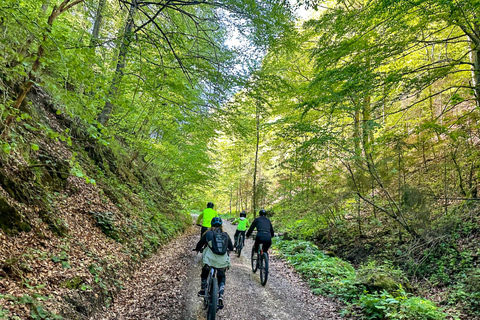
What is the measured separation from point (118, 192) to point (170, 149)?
2617 millimetres

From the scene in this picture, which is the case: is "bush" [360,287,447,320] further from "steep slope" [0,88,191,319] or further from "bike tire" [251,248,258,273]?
"steep slope" [0,88,191,319]

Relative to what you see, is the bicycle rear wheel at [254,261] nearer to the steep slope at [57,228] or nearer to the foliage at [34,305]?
the steep slope at [57,228]

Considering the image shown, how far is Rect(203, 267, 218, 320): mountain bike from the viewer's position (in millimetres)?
4434

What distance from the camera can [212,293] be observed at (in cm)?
453

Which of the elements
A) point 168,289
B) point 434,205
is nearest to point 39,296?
point 168,289

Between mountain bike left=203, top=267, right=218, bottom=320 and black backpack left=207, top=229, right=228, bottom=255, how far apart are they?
46cm

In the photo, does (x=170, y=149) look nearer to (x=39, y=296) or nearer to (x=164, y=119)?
(x=164, y=119)

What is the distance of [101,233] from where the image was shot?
6383 millimetres

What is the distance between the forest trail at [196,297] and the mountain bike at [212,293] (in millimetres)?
416

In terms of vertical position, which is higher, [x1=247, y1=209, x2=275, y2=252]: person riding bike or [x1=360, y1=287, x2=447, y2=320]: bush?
[x1=247, y1=209, x2=275, y2=252]: person riding bike

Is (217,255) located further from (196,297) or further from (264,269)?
(264,269)

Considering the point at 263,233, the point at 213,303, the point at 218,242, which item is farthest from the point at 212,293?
the point at 263,233

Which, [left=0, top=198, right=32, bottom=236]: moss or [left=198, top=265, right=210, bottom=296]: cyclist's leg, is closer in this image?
[left=0, top=198, right=32, bottom=236]: moss

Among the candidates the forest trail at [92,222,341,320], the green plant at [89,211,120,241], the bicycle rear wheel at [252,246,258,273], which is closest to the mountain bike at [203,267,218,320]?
the forest trail at [92,222,341,320]
